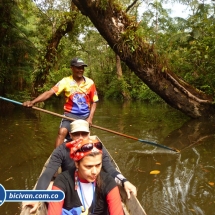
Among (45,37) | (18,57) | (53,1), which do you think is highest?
(53,1)

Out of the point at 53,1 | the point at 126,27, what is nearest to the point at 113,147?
the point at 126,27

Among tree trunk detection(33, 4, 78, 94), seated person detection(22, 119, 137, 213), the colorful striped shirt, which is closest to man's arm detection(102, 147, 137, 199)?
seated person detection(22, 119, 137, 213)

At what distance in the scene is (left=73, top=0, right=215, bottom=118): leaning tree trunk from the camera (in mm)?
7816

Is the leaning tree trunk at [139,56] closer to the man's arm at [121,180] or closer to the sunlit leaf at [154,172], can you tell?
the sunlit leaf at [154,172]

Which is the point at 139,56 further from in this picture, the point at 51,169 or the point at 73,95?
the point at 51,169

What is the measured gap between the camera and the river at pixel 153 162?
11.5 ft

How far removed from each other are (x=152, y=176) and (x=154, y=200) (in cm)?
89

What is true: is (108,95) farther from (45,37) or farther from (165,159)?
(165,159)

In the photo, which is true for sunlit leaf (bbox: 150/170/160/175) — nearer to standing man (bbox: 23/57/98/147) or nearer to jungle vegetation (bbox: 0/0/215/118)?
standing man (bbox: 23/57/98/147)

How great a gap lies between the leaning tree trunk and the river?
2.47 feet

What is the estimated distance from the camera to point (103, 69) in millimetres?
32469

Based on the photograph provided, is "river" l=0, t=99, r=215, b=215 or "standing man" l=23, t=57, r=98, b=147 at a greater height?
"standing man" l=23, t=57, r=98, b=147

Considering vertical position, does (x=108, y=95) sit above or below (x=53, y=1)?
below

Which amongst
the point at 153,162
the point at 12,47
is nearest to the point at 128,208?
the point at 153,162
